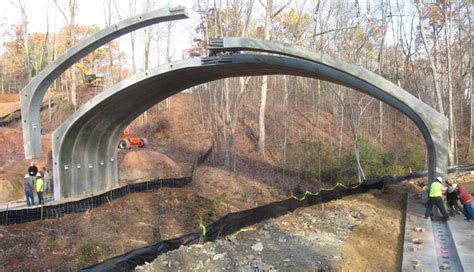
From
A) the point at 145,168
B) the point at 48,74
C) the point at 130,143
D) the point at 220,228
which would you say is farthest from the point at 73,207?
the point at 130,143

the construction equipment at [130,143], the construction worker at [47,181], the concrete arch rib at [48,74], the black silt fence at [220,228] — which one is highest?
the concrete arch rib at [48,74]

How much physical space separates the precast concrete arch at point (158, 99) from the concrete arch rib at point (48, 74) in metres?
0.88

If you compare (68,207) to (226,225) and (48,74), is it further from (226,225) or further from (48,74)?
(226,225)

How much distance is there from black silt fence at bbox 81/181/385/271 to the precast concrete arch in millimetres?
4154

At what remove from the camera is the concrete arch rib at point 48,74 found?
15.7 metres

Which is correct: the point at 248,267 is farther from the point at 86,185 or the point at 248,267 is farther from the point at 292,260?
the point at 86,185

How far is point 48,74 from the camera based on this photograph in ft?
54.1

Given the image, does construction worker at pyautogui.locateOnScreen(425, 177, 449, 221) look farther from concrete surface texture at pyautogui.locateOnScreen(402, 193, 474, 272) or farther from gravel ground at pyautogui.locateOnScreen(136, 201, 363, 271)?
gravel ground at pyautogui.locateOnScreen(136, 201, 363, 271)

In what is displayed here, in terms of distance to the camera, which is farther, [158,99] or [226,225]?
[158,99]

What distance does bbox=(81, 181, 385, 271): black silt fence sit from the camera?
325 inches

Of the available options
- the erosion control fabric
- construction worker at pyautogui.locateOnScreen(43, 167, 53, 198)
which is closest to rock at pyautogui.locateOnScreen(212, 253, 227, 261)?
the erosion control fabric

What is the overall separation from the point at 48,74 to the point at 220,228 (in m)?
9.91

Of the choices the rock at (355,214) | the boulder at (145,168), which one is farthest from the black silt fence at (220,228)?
the boulder at (145,168)

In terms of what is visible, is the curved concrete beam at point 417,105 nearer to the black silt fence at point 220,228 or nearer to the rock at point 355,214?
the rock at point 355,214
